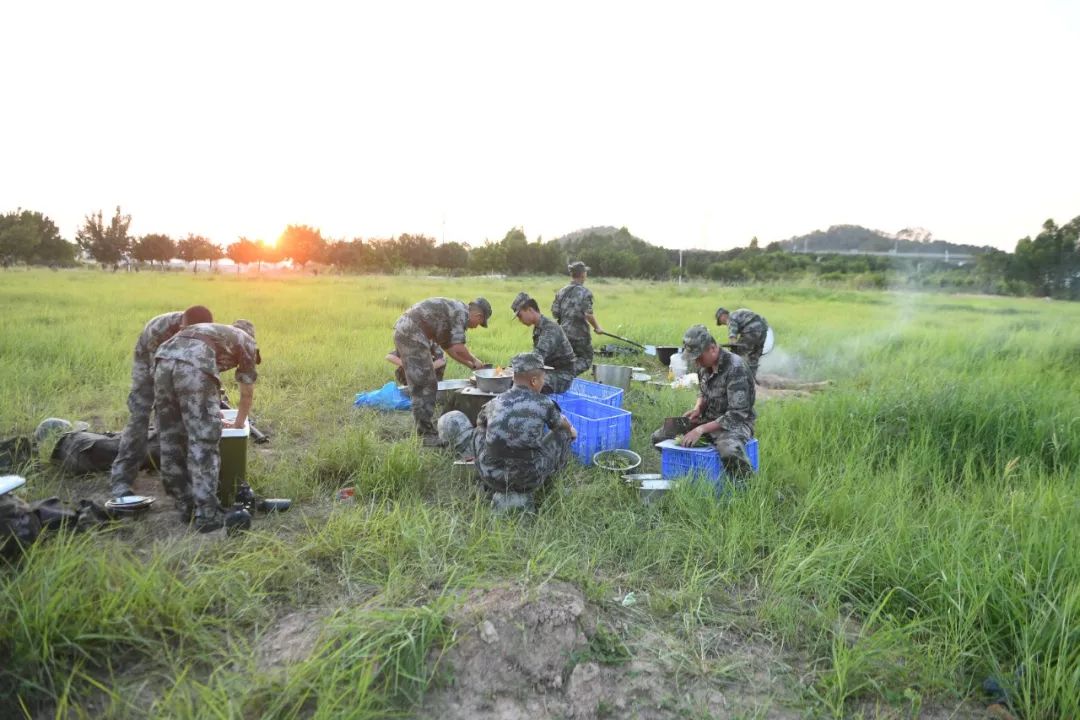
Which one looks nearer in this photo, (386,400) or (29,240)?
(386,400)

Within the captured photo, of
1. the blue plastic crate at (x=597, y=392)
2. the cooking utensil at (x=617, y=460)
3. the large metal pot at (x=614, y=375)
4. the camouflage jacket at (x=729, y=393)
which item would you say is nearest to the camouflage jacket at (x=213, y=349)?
the cooking utensil at (x=617, y=460)

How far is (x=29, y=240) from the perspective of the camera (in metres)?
22.4

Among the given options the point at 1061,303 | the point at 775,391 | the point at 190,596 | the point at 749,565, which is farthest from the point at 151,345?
the point at 1061,303

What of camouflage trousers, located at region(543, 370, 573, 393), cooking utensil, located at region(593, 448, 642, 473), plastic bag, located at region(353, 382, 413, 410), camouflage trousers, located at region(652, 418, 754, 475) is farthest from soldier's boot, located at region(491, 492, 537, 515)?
plastic bag, located at region(353, 382, 413, 410)

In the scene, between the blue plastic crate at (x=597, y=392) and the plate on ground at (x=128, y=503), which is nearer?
the plate on ground at (x=128, y=503)

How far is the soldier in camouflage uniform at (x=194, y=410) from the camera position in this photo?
3.82 m

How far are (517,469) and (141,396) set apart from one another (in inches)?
108

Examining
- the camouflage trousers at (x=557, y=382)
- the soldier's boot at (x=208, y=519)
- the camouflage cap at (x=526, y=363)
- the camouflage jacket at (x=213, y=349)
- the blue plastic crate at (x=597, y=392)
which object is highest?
the camouflage jacket at (x=213, y=349)

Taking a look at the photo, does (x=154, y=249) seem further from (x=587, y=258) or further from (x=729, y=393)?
(x=729, y=393)

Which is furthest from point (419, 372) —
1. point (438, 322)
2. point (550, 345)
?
point (550, 345)

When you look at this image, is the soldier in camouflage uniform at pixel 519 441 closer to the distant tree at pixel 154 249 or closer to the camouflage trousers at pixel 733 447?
the camouflage trousers at pixel 733 447

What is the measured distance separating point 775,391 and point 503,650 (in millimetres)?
7190

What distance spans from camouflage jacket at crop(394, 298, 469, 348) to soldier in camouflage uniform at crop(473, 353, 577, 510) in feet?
6.19

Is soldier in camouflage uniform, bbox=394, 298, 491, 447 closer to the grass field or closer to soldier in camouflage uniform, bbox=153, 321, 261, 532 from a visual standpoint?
the grass field
